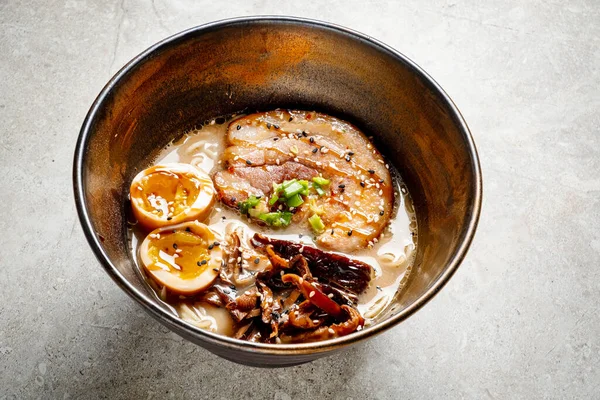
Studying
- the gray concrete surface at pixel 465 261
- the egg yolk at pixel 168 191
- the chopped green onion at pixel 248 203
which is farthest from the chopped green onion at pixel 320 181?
the gray concrete surface at pixel 465 261

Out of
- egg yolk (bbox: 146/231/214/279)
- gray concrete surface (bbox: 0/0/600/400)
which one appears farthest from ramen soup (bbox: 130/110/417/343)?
gray concrete surface (bbox: 0/0/600/400)

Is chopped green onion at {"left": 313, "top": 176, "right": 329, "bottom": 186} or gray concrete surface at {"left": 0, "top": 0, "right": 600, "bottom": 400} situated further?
chopped green onion at {"left": 313, "top": 176, "right": 329, "bottom": 186}

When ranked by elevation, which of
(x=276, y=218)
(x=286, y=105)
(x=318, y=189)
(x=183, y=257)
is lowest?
(x=183, y=257)

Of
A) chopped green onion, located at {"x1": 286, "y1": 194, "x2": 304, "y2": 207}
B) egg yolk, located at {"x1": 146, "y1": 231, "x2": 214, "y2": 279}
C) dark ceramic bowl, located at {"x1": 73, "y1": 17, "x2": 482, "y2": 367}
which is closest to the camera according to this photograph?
dark ceramic bowl, located at {"x1": 73, "y1": 17, "x2": 482, "y2": 367}

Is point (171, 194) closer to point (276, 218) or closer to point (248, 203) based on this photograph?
point (248, 203)

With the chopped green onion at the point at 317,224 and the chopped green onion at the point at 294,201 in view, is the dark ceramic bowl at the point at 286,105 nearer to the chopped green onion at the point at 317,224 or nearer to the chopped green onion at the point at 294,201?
the chopped green onion at the point at 317,224

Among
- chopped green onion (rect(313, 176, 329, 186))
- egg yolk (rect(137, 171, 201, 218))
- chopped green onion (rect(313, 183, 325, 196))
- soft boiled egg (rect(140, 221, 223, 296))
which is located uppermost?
chopped green onion (rect(313, 176, 329, 186))

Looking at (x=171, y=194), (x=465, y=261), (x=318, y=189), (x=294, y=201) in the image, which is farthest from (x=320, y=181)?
(x=465, y=261)

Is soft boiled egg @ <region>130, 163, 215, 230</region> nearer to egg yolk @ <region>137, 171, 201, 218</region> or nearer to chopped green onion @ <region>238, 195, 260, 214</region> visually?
egg yolk @ <region>137, 171, 201, 218</region>
